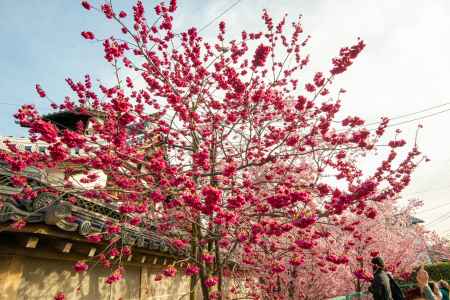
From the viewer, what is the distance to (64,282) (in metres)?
4.93

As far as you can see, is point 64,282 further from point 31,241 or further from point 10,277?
point 31,241

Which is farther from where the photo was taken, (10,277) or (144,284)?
(144,284)

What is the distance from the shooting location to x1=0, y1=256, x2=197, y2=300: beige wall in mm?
3908

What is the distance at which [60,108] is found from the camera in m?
5.75

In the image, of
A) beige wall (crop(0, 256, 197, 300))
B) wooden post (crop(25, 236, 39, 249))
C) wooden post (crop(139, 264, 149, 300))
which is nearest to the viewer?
wooden post (crop(25, 236, 39, 249))

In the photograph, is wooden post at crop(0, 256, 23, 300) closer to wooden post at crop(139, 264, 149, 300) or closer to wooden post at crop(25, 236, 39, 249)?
wooden post at crop(25, 236, 39, 249)

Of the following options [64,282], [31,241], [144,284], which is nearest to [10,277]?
[31,241]

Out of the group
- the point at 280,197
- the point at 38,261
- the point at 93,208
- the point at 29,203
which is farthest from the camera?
the point at 93,208

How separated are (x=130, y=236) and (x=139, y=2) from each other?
458cm

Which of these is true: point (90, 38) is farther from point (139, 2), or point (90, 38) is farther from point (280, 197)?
point (280, 197)

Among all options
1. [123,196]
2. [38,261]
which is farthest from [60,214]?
[123,196]

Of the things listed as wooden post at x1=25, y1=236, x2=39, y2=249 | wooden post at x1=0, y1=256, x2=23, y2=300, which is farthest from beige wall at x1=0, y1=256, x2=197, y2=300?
wooden post at x1=25, y1=236, x2=39, y2=249

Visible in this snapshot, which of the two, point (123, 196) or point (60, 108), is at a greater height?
point (60, 108)

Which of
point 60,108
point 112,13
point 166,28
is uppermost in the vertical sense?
point 166,28
